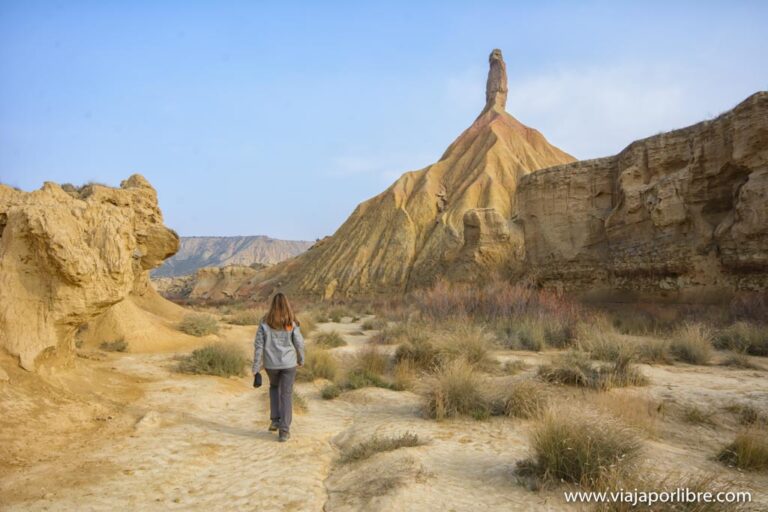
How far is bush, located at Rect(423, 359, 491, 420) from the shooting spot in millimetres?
5730

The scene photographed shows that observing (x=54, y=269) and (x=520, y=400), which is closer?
(x=520, y=400)

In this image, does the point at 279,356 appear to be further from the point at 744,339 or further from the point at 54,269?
the point at 744,339

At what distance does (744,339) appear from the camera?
10.1 metres

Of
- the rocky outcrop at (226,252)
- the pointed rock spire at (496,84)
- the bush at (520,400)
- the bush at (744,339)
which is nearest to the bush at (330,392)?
the bush at (520,400)

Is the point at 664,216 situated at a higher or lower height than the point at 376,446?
higher

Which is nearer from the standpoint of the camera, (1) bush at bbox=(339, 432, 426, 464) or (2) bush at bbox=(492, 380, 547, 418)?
(1) bush at bbox=(339, 432, 426, 464)

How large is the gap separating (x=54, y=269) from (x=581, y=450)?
259 inches

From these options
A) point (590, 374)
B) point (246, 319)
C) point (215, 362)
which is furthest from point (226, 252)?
point (590, 374)

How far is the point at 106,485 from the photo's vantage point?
12.6ft

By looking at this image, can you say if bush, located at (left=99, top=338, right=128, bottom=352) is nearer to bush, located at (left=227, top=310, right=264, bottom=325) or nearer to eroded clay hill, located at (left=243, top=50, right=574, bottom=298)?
bush, located at (left=227, top=310, right=264, bottom=325)

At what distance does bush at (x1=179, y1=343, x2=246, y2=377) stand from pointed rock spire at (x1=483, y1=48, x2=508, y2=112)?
179 feet

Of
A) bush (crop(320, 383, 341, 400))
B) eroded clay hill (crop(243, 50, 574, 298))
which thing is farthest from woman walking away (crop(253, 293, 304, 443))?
eroded clay hill (crop(243, 50, 574, 298))

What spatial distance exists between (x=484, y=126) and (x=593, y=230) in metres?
37.6

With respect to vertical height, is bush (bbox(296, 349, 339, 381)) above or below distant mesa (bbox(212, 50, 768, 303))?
below
